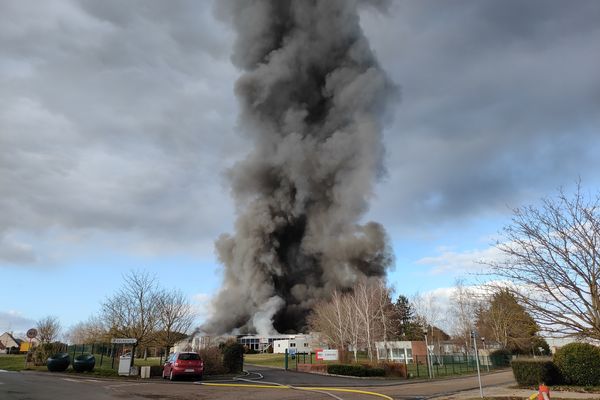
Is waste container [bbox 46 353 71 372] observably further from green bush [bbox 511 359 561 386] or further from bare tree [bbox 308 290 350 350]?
bare tree [bbox 308 290 350 350]

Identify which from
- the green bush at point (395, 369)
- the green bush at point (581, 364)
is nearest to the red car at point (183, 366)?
the green bush at point (395, 369)

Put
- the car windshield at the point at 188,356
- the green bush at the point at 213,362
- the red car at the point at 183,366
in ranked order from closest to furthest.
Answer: the red car at the point at 183,366 < the car windshield at the point at 188,356 < the green bush at the point at 213,362

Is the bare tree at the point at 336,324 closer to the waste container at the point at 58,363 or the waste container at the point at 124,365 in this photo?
the waste container at the point at 124,365

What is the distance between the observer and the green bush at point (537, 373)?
15719mm

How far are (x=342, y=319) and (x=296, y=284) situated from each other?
32.4 meters

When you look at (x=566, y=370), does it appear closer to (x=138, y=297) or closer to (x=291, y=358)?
(x=138, y=297)

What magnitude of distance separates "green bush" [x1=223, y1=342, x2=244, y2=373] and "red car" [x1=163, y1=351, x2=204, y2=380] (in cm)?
477

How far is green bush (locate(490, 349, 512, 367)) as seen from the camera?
36.7 meters

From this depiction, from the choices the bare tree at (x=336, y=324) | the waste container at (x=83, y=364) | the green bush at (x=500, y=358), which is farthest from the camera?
the bare tree at (x=336, y=324)

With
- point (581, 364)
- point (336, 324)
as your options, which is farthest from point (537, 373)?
point (336, 324)

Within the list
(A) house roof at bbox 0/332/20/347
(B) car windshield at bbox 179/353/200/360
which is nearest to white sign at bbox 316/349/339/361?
(B) car windshield at bbox 179/353/200/360

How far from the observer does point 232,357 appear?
23234 mm

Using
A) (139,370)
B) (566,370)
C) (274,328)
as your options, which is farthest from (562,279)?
(274,328)

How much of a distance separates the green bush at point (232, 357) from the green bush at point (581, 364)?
15.5 meters
